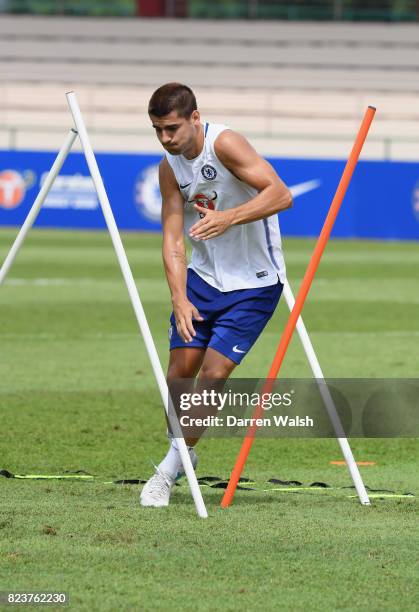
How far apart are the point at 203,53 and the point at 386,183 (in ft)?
43.0

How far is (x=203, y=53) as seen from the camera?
37438 millimetres

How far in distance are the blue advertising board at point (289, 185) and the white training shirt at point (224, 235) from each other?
20.0 metres

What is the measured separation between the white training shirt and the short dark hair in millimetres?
204

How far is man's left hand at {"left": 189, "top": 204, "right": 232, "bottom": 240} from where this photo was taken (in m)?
Result: 5.45

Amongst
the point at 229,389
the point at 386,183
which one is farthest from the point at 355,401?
the point at 386,183

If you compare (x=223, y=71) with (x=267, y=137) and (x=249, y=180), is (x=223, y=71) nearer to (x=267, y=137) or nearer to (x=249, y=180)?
(x=267, y=137)

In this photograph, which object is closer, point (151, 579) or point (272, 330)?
point (151, 579)

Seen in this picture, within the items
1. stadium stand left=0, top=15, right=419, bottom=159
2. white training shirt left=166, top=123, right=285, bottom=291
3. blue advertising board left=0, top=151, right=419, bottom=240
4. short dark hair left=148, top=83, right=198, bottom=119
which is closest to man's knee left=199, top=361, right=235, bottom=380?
white training shirt left=166, top=123, right=285, bottom=291

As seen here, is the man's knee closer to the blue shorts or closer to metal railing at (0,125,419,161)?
the blue shorts

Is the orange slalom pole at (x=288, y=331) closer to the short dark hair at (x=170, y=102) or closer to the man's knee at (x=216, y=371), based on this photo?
the man's knee at (x=216, y=371)

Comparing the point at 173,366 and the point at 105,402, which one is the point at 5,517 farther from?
the point at 105,402

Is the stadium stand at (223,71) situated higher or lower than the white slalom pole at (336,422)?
lower

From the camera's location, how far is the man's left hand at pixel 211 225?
545 centimetres

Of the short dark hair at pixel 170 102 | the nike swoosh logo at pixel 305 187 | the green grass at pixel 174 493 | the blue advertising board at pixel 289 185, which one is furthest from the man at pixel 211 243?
the nike swoosh logo at pixel 305 187
